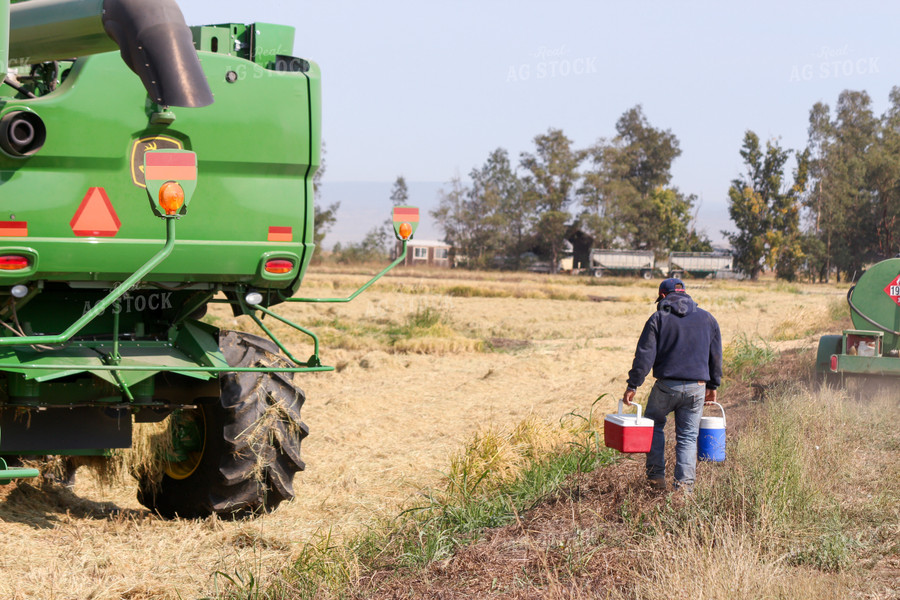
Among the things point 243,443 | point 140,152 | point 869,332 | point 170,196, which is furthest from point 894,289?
point 170,196

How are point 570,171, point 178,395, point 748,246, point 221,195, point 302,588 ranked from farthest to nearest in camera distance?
point 570,171 → point 748,246 → point 178,395 → point 221,195 → point 302,588

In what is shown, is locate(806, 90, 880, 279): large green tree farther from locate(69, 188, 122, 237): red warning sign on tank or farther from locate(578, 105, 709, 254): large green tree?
locate(69, 188, 122, 237): red warning sign on tank

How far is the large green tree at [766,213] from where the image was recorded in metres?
68.9

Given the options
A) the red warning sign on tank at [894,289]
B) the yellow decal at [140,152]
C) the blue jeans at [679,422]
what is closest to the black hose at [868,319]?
the red warning sign on tank at [894,289]

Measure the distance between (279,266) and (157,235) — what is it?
84 cm

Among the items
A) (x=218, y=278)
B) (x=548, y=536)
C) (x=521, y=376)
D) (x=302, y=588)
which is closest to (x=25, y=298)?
(x=218, y=278)

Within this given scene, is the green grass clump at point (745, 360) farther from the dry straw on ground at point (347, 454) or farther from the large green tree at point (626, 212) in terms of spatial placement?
the large green tree at point (626, 212)

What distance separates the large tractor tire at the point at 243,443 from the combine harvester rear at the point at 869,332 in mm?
6825

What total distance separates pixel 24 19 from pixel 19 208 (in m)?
1.15

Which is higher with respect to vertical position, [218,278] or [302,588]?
[218,278]

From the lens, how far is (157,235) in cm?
587

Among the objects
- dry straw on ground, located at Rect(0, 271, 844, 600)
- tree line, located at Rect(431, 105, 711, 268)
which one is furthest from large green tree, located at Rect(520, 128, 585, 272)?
dry straw on ground, located at Rect(0, 271, 844, 600)

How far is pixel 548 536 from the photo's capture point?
18.0 feet

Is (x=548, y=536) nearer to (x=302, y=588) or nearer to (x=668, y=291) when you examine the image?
(x=302, y=588)
